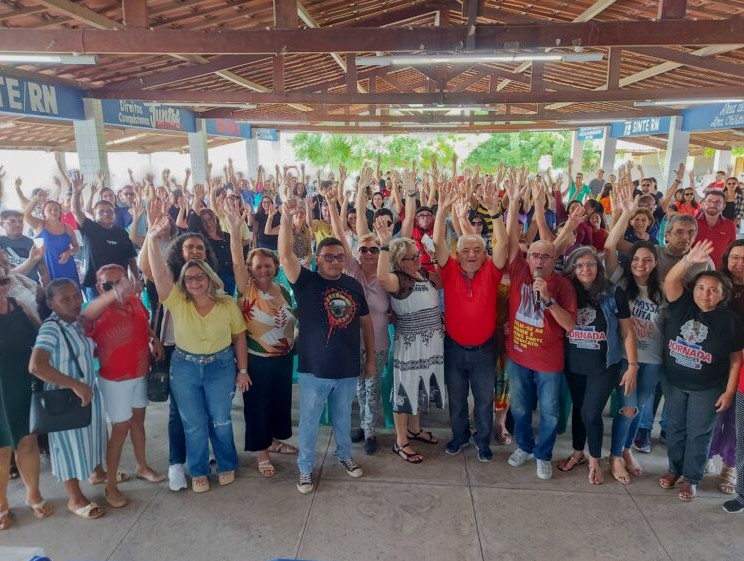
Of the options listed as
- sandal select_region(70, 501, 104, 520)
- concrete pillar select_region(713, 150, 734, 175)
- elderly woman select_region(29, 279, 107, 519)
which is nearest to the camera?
elderly woman select_region(29, 279, 107, 519)

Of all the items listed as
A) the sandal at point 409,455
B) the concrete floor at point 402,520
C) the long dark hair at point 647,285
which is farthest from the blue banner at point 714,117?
the sandal at point 409,455

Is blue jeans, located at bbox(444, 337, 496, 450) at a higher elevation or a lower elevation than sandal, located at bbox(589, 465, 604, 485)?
higher

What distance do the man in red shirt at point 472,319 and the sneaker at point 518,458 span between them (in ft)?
0.49

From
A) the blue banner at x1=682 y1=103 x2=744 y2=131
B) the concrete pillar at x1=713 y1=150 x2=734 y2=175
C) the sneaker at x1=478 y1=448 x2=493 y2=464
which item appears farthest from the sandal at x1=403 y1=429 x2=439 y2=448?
the concrete pillar at x1=713 y1=150 x2=734 y2=175

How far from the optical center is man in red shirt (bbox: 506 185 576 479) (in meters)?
2.95

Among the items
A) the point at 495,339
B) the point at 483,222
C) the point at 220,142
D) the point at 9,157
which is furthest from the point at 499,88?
the point at 9,157

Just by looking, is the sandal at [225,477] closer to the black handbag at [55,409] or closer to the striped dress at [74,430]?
the striped dress at [74,430]

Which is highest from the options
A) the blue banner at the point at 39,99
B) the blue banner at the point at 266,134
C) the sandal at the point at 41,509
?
the blue banner at the point at 266,134

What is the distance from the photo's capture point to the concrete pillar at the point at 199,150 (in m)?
12.8

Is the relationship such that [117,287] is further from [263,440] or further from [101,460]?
[263,440]

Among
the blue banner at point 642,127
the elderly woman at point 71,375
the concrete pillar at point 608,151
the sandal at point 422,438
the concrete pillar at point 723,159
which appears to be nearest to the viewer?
the elderly woman at point 71,375

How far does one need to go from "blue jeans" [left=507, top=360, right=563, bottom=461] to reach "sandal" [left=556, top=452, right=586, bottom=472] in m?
0.13

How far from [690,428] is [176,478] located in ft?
10.3

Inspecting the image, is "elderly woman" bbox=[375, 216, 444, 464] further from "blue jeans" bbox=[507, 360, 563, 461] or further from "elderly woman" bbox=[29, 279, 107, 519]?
"elderly woman" bbox=[29, 279, 107, 519]
